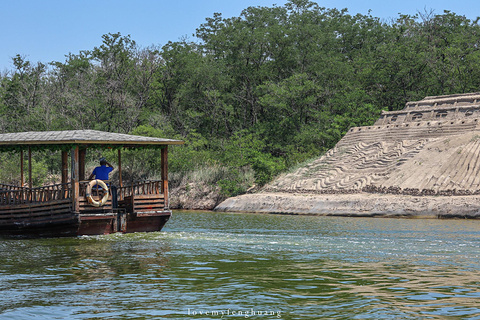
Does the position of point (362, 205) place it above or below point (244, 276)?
above

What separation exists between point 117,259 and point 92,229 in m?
5.36

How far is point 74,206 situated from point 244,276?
866 cm

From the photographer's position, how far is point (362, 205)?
1208 inches

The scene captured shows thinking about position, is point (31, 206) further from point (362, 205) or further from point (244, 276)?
point (362, 205)

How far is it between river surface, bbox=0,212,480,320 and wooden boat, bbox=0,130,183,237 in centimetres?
57

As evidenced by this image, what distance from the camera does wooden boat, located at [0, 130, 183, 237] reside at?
19109 millimetres

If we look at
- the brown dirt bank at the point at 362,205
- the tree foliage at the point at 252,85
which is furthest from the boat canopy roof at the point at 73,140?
the tree foliage at the point at 252,85

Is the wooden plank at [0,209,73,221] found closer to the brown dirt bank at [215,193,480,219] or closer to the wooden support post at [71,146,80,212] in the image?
the wooden support post at [71,146,80,212]

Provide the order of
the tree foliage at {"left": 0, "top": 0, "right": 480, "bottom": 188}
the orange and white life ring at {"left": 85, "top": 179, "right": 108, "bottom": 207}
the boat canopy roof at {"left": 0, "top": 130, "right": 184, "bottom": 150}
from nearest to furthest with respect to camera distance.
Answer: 1. the boat canopy roof at {"left": 0, "top": 130, "right": 184, "bottom": 150}
2. the orange and white life ring at {"left": 85, "top": 179, "right": 108, "bottom": 207}
3. the tree foliage at {"left": 0, "top": 0, "right": 480, "bottom": 188}

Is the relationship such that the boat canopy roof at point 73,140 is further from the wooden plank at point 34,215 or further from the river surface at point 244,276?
the river surface at point 244,276

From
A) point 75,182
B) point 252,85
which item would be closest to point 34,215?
point 75,182

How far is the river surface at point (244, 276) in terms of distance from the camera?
9.15 m

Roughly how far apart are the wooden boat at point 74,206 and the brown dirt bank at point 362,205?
12678mm

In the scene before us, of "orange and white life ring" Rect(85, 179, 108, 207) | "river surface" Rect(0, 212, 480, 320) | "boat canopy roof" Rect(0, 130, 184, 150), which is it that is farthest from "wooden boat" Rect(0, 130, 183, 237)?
"river surface" Rect(0, 212, 480, 320)
